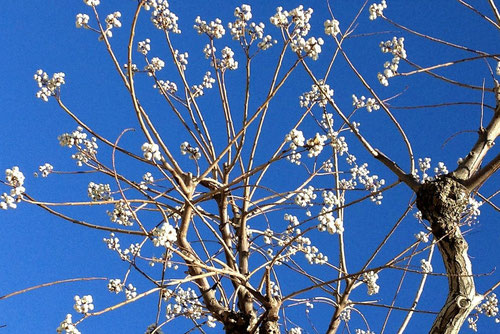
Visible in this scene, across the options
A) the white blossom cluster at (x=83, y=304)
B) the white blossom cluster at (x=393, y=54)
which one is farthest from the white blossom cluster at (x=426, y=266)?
the white blossom cluster at (x=83, y=304)

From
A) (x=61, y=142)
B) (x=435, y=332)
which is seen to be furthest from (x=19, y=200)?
(x=435, y=332)

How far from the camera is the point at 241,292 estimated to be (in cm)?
549

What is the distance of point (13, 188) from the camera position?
408 centimetres

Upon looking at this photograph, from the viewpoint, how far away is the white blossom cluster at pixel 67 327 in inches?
150

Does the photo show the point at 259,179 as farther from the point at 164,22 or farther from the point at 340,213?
the point at 164,22

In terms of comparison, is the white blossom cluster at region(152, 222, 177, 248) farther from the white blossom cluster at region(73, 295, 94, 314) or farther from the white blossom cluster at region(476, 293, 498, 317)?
the white blossom cluster at region(476, 293, 498, 317)

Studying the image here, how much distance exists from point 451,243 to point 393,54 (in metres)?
1.66

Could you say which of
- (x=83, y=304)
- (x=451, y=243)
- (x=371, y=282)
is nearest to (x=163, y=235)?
(x=83, y=304)

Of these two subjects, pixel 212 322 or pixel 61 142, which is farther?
pixel 212 322

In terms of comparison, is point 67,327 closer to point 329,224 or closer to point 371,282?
point 329,224

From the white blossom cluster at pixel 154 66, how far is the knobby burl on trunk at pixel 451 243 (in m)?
3.05

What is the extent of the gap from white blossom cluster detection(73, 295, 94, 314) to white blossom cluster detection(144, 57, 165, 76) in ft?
9.80

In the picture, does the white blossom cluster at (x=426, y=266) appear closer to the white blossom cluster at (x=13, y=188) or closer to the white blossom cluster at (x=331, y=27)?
the white blossom cluster at (x=331, y=27)

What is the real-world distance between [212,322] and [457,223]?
2.41m
